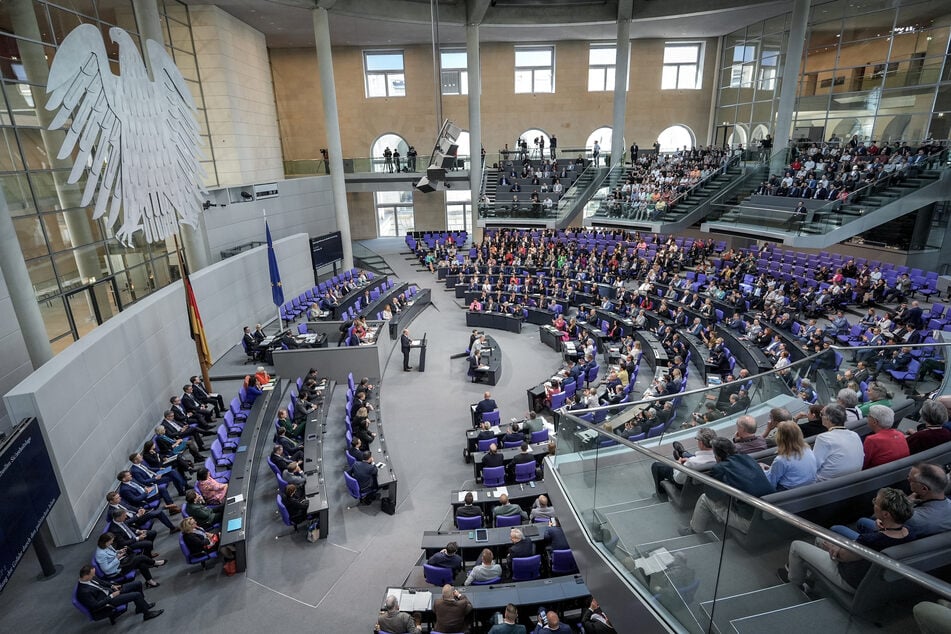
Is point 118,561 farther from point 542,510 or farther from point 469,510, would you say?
point 542,510

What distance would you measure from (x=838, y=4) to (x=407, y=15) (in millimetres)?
18667

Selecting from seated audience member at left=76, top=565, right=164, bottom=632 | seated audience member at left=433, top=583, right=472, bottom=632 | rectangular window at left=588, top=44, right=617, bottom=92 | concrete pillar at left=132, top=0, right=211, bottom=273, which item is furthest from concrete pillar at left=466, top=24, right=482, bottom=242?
seated audience member at left=433, top=583, right=472, bottom=632

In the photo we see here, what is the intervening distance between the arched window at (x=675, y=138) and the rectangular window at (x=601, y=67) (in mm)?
4463

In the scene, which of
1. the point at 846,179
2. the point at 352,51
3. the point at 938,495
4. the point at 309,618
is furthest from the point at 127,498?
the point at 352,51

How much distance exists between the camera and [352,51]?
30.1m

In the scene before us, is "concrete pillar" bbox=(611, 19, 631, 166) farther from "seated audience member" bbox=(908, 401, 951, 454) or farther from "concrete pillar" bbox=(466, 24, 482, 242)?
"seated audience member" bbox=(908, 401, 951, 454)

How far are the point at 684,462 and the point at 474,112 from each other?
24.7 meters

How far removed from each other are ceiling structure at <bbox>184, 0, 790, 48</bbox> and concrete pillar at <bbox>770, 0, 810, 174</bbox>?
2.47m

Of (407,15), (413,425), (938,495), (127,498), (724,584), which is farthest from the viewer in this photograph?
(407,15)

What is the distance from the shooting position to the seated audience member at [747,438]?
4.58 m

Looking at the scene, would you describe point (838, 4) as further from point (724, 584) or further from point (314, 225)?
point (724, 584)

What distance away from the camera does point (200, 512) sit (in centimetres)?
738

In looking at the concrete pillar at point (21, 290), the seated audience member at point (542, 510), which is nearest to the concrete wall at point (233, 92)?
the concrete pillar at point (21, 290)

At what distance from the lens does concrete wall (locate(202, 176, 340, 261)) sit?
17422 millimetres
